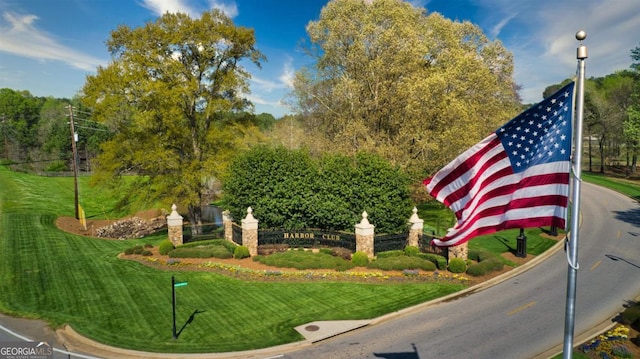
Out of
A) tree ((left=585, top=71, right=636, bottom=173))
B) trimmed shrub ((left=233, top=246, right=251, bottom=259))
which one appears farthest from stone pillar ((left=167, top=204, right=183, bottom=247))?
tree ((left=585, top=71, right=636, bottom=173))

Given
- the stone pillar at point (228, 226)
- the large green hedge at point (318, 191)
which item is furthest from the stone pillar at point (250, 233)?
the stone pillar at point (228, 226)

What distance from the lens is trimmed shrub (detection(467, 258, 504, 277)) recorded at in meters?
21.6

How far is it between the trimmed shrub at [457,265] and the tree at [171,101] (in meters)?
18.9

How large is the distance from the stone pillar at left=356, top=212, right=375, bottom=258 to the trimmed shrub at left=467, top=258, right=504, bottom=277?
19.4 feet

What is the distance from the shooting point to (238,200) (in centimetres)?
2838

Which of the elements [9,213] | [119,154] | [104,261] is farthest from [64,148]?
[104,261]

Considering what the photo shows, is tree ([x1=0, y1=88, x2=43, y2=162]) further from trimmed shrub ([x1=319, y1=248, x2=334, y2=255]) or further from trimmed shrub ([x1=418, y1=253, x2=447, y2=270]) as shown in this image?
trimmed shrub ([x1=418, y1=253, x2=447, y2=270])

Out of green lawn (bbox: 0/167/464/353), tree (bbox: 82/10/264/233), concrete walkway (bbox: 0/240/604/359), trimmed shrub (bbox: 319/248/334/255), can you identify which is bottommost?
concrete walkway (bbox: 0/240/604/359)

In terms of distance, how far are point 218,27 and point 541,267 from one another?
29.0 m

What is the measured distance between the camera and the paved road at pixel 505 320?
46.2 ft

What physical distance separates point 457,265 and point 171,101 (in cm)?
2340

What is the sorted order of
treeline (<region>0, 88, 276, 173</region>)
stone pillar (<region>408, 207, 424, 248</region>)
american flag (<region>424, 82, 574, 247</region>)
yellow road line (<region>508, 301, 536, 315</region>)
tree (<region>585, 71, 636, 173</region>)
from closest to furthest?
american flag (<region>424, 82, 574, 247</region>) < yellow road line (<region>508, 301, 536, 315</region>) < stone pillar (<region>408, 207, 424, 248</region>) < tree (<region>585, 71, 636, 173</region>) < treeline (<region>0, 88, 276, 173</region>)

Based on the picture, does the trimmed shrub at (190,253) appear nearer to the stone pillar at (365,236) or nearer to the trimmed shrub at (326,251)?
the trimmed shrub at (326,251)

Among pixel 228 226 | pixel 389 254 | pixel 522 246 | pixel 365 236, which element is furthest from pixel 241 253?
pixel 522 246
